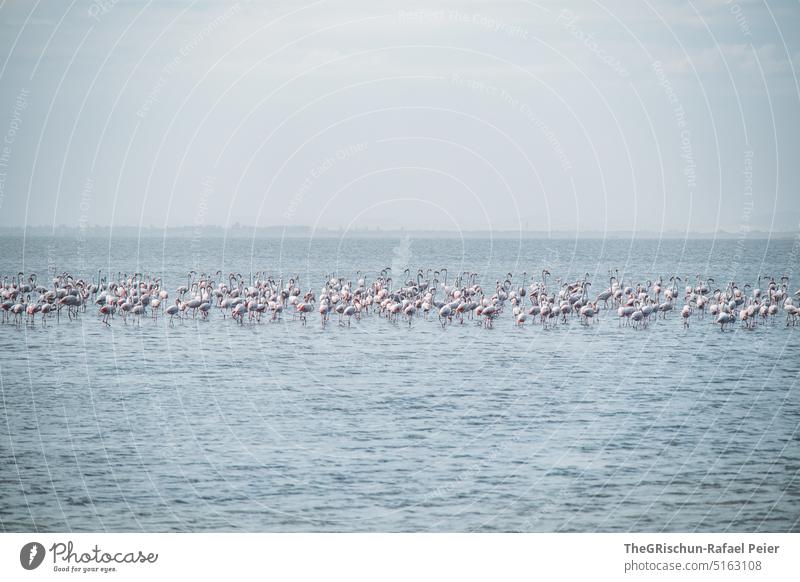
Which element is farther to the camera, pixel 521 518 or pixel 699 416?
pixel 699 416

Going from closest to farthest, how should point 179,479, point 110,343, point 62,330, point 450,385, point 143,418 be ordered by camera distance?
point 179,479 → point 143,418 → point 450,385 → point 110,343 → point 62,330

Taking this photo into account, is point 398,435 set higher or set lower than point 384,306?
lower

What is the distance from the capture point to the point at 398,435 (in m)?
18.5

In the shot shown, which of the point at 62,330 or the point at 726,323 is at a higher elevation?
the point at 726,323

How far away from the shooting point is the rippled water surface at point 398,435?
14672mm

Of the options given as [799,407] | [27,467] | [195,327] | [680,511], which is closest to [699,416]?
[799,407]

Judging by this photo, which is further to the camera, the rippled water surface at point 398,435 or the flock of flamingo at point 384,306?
the flock of flamingo at point 384,306

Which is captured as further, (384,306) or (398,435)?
(384,306)

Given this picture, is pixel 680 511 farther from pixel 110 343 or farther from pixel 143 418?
pixel 110 343

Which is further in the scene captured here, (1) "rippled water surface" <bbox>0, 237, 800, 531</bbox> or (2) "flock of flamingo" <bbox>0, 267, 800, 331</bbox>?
(2) "flock of flamingo" <bbox>0, 267, 800, 331</bbox>

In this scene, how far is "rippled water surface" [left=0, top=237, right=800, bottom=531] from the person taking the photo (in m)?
14.7

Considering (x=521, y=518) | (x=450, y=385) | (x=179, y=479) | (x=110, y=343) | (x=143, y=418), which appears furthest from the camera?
(x=110, y=343)

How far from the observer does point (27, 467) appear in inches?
650

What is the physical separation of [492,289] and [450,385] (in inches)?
1284
